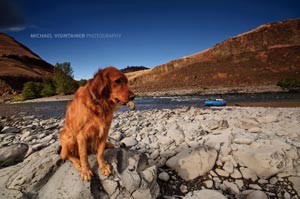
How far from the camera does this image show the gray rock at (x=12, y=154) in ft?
14.1

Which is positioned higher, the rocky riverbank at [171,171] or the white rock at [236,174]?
the rocky riverbank at [171,171]

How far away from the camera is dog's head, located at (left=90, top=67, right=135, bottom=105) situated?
291 cm

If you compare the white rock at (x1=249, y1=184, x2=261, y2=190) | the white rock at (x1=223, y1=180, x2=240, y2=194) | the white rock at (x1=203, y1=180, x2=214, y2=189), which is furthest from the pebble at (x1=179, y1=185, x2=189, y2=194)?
the white rock at (x1=249, y1=184, x2=261, y2=190)

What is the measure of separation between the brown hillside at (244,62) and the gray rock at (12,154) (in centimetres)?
7516

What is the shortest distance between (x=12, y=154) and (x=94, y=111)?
3.02 metres

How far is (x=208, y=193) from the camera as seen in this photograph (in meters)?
3.68

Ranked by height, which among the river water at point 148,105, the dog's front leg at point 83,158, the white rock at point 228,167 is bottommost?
the river water at point 148,105

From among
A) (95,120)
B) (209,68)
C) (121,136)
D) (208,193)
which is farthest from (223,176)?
(209,68)

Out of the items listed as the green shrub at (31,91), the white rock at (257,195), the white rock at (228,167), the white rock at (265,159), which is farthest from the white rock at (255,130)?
the green shrub at (31,91)

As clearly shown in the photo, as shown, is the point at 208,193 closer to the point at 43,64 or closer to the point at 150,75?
the point at 150,75

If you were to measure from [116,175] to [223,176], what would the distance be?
113 inches

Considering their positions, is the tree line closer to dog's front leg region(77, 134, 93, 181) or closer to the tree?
the tree

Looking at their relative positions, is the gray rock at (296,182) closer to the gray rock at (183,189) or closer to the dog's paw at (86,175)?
the gray rock at (183,189)

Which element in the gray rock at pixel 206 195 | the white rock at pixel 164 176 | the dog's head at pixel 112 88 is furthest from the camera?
the white rock at pixel 164 176
